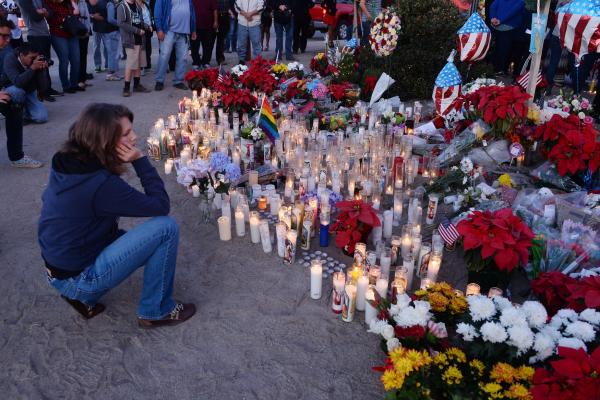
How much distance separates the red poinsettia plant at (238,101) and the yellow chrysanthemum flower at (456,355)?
4.89 m

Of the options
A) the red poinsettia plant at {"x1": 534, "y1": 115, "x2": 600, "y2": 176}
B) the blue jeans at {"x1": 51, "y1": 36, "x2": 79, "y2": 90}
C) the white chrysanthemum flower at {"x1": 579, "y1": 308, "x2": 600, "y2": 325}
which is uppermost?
the blue jeans at {"x1": 51, "y1": 36, "x2": 79, "y2": 90}

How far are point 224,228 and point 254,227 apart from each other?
286 mm

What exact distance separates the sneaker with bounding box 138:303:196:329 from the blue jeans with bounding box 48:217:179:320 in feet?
0.33

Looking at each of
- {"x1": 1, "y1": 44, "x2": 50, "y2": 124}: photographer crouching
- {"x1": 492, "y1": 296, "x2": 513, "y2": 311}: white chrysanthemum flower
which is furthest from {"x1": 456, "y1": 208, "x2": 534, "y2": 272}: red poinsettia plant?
{"x1": 1, "y1": 44, "x2": 50, "y2": 124}: photographer crouching

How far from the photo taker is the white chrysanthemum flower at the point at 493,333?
2.39 metres

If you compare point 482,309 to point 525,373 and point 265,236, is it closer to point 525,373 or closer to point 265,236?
point 525,373

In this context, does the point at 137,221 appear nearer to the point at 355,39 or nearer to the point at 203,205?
the point at 203,205

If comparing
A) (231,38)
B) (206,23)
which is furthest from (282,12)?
(231,38)

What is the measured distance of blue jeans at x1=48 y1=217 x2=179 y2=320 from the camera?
2836 mm

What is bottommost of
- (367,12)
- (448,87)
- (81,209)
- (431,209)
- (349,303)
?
(349,303)

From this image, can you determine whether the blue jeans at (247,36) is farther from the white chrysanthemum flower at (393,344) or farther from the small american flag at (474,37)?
the white chrysanthemum flower at (393,344)

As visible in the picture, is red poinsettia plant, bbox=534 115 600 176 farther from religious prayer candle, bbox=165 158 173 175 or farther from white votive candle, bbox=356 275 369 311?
religious prayer candle, bbox=165 158 173 175

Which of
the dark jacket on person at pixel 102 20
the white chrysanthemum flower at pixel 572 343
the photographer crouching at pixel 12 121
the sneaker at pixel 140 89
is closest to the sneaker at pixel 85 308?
the white chrysanthemum flower at pixel 572 343

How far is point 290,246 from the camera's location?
381cm
